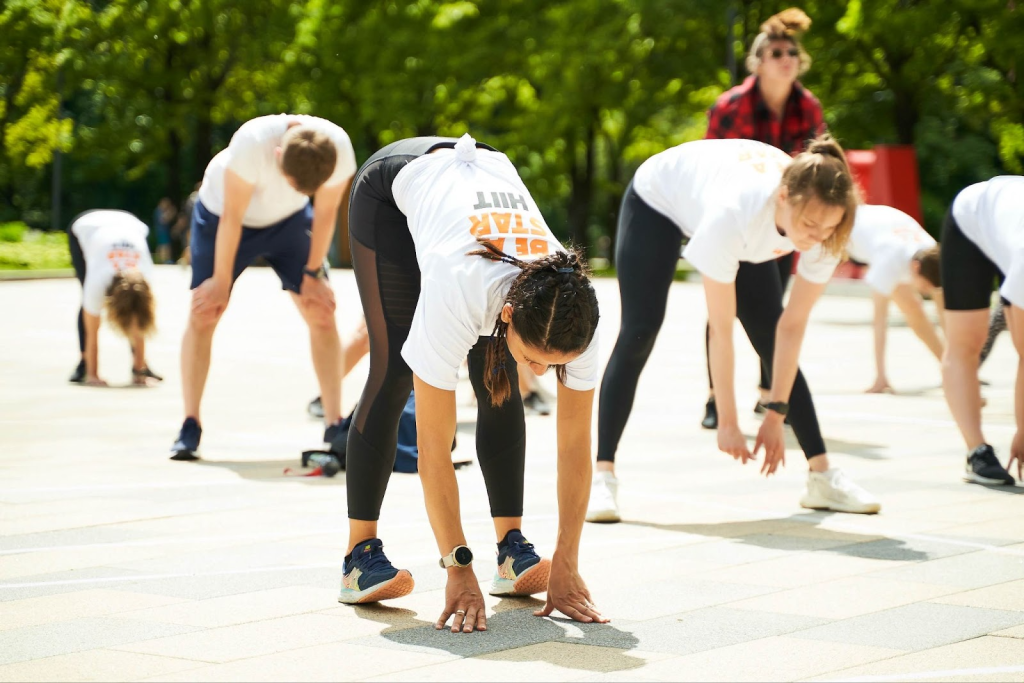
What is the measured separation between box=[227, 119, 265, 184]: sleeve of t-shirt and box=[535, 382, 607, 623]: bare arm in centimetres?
360

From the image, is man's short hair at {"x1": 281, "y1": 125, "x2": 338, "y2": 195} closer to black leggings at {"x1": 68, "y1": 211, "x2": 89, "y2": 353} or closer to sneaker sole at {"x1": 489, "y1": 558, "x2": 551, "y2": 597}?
sneaker sole at {"x1": 489, "y1": 558, "x2": 551, "y2": 597}

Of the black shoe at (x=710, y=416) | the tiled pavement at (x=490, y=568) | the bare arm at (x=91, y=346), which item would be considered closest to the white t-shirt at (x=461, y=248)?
the tiled pavement at (x=490, y=568)

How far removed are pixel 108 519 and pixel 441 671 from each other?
8.76 ft

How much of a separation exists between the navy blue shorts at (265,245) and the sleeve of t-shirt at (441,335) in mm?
3853

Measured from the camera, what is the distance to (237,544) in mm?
5480

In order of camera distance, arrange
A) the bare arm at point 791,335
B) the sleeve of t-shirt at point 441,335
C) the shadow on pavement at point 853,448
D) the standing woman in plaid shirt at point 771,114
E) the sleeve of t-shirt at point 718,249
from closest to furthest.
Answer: the sleeve of t-shirt at point 441,335 < the sleeve of t-shirt at point 718,249 < the bare arm at point 791,335 < the shadow on pavement at point 853,448 < the standing woman in plaid shirt at point 771,114

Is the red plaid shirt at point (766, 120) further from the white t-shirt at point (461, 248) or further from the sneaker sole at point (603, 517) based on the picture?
the white t-shirt at point (461, 248)

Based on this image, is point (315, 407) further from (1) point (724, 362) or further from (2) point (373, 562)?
(2) point (373, 562)

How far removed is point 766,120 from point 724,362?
2.95 m

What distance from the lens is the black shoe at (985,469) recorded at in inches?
272

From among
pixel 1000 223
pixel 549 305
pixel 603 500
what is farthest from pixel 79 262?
pixel 549 305

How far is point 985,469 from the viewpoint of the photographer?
6945 millimetres

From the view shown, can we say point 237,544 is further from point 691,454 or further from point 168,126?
point 168,126

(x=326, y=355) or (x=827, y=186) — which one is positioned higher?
(x=827, y=186)
